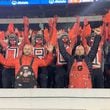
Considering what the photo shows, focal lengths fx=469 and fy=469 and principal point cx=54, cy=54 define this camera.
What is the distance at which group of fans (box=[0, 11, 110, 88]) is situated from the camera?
4.27m

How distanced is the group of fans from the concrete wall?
0.78ft

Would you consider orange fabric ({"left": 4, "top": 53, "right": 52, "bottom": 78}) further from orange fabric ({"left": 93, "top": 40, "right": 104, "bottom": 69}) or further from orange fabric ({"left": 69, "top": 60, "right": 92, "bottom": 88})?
orange fabric ({"left": 93, "top": 40, "right": 104, "bottom": 69})

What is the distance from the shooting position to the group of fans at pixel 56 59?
4270mm

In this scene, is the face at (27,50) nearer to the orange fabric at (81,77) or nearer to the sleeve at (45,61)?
the sleeve at (45,61)

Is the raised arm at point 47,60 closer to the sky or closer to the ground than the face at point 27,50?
closer to the ground

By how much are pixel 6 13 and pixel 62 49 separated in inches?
54.9

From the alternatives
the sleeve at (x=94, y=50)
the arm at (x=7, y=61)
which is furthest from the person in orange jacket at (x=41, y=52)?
the sleeve at (x=94, y=50)

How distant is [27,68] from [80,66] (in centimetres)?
48

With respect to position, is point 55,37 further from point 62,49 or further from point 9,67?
point 9,67

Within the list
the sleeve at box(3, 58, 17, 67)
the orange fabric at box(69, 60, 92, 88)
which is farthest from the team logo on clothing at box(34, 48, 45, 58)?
the orange fabric at box(69, 60, 92, 88)

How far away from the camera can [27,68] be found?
4285mm

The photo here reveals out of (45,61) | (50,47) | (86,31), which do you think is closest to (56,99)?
(45,61)

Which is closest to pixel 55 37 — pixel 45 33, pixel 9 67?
pixel 45 33

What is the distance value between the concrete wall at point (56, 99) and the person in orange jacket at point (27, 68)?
0.78 ft
